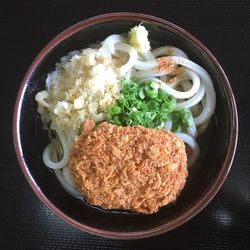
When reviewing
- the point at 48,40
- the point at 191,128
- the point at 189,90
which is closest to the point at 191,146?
the point at 191,128

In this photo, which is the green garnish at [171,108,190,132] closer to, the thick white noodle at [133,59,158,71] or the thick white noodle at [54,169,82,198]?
the thick white noodle at [133,59,158,71]

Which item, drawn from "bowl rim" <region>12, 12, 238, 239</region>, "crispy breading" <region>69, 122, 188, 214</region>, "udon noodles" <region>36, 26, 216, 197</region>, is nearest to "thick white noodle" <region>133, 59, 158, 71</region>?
"udon noodles" <region>36, 26, 216, 197</region>

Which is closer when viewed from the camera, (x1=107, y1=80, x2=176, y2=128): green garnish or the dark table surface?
(x1=107, y1=80, x2=176, y2=128): green garnish

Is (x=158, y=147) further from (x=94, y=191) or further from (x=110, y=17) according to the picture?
(x=110, y=17)

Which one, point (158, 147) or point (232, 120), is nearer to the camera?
point (158, 147)

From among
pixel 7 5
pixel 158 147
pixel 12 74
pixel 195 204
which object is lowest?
pixel 195 204

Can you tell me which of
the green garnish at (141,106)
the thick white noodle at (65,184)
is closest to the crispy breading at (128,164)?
the green garnish at (141,106)

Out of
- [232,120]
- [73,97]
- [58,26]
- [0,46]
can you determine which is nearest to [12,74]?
[0,46]
